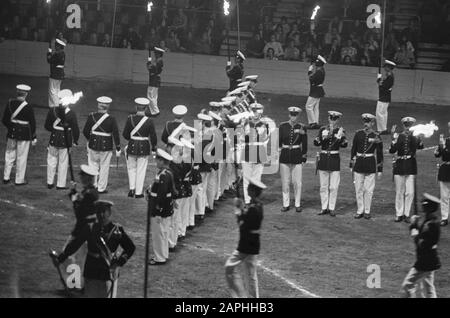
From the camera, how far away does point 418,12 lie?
1469 inches

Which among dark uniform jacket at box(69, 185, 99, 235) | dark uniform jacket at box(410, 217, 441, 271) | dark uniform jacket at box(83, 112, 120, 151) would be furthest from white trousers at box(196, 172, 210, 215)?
dark uniform jacket at box(410, 217, 441, 271)

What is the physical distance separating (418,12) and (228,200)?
1770 cm

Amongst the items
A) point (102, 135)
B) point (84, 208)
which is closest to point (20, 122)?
point (102, 135)

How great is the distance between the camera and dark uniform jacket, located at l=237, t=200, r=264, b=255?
15.2 metres

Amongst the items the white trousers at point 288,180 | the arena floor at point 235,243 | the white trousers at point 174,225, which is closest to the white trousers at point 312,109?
the arena floor at point 235,243

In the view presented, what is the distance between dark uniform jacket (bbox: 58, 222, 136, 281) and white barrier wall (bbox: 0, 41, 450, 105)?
20777mm

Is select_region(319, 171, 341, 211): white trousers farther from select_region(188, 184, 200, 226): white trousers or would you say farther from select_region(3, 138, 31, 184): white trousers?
select_region(3, 138, 31, 184): white trousers

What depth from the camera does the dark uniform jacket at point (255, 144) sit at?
22000 millimetres

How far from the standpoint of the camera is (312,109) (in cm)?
2925

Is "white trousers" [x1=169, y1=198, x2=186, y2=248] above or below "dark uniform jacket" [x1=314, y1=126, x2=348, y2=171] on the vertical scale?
below

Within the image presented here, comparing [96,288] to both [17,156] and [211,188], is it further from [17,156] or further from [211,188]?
[17,156]

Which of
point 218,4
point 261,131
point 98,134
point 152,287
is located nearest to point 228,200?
point 261,131

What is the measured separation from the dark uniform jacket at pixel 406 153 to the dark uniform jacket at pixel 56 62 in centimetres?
1239
